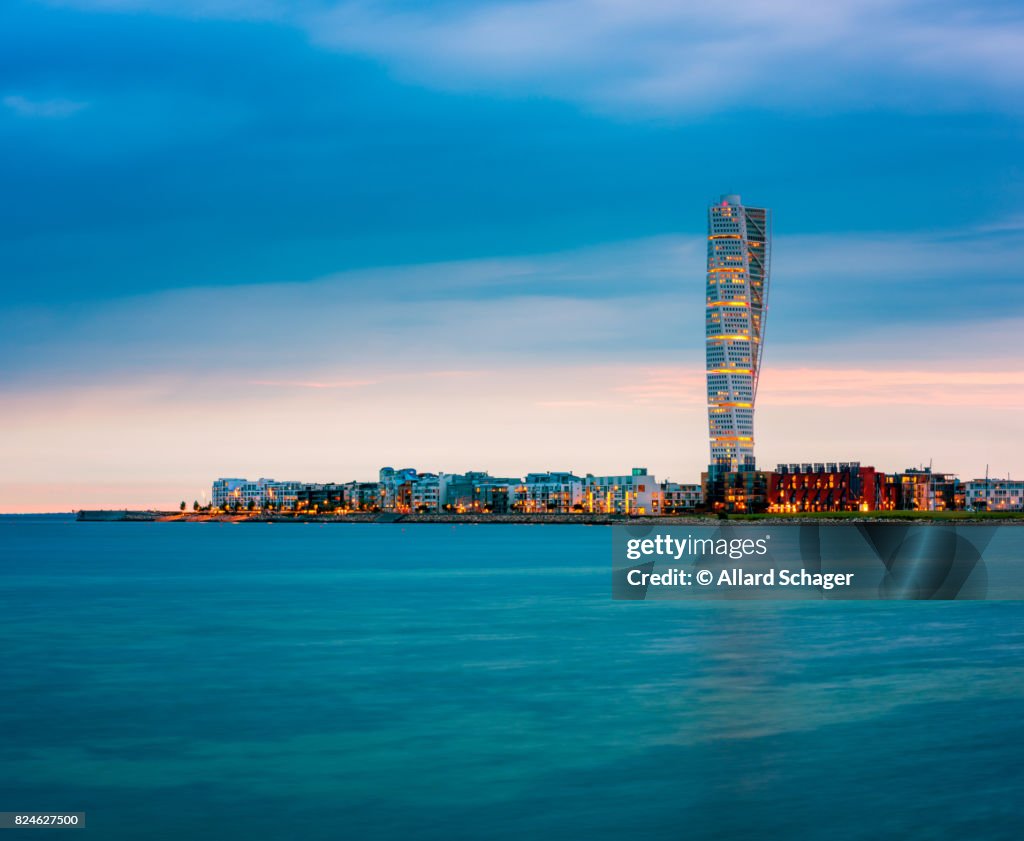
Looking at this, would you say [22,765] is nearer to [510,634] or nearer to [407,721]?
[407,721]

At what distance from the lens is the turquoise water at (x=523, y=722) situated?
55.2 feet

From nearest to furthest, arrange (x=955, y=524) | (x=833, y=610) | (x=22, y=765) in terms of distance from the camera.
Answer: (x=22, y=765)
(x=833, y=610)
(x=955, y=524)

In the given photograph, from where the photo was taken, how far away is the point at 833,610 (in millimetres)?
47094

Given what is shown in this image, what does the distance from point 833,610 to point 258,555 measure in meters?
73.8

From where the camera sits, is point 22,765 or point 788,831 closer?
point 788,831

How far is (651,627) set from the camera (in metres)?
41.3

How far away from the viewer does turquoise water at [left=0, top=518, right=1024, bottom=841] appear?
1683cm

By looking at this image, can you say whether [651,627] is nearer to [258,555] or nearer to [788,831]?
[788,831]

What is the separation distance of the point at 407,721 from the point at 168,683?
7.96 metres

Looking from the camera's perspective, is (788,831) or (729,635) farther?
(729,635)

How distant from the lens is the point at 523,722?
78.1ft

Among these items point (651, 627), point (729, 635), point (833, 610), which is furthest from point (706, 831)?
point (833, 610)

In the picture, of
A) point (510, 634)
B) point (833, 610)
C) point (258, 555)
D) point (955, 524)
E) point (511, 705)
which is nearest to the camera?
point (511, 705)

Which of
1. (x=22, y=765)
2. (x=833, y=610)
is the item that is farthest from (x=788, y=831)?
(x=833, y=610)
